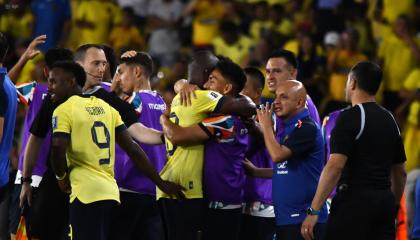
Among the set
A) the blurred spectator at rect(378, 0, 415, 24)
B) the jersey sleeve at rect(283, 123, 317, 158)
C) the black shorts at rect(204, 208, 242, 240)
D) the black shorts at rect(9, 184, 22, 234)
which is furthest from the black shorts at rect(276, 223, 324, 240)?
the blurred spectator at rect(378, 0, 415, 24)

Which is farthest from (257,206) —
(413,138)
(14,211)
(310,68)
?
(310,68)

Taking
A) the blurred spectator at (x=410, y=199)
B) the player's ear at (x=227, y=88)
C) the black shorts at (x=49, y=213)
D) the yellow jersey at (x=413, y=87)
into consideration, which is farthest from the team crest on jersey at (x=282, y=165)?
the yellow jersey at (x=413, y=87)

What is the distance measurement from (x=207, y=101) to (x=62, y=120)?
4.18 feet

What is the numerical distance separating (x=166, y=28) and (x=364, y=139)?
11357 millimetres

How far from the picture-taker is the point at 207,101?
325 inches

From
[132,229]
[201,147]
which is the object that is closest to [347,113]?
[201,147]

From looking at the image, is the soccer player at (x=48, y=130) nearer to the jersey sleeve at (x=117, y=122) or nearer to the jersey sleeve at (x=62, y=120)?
the jersey sleeve at (x=117, y=122)

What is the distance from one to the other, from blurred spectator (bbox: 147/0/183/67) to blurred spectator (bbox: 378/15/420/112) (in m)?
4.37

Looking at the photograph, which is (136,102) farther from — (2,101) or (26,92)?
(2,101)

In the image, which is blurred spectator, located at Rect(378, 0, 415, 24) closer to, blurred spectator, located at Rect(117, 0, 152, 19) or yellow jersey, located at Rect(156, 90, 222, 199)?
blurred spectator, located at Rect(117, 0, 152, 19)

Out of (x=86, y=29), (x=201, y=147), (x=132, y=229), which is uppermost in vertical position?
(x=86, y=29)

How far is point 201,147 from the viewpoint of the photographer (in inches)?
329

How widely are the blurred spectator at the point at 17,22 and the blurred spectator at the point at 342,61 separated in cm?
606

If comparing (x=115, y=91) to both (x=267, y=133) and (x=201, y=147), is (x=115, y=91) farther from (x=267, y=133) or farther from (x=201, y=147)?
(x=267, y=133)
